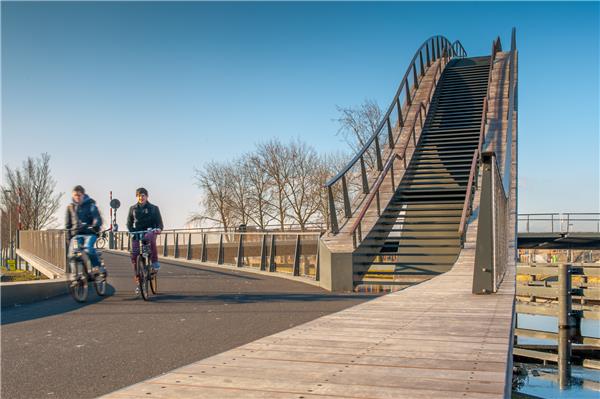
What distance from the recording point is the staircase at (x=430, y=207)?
49.1ft

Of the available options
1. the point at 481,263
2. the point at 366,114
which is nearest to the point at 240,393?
the point at 481,263

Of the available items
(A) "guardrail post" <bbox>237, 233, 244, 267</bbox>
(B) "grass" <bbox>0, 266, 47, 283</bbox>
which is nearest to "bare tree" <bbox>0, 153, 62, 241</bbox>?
(B) "grass" <bbox>0, 266, 47, 283</bbox>

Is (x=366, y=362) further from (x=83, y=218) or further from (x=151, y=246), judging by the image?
(x=83, y=218)

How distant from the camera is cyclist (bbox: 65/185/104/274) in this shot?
443 inches

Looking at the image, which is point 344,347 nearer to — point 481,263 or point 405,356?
point 405,356

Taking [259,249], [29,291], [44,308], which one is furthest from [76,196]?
[259,249]

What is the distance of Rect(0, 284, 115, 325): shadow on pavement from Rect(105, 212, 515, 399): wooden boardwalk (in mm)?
5110

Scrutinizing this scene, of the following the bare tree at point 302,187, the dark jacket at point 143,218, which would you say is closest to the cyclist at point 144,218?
the dark jacket at point 143,218

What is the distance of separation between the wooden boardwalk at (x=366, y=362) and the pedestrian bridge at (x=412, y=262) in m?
0.01

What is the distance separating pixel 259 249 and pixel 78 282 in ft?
34.7

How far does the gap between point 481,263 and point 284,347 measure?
181 inches

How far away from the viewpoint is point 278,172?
172ft

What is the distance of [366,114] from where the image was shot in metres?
41.6

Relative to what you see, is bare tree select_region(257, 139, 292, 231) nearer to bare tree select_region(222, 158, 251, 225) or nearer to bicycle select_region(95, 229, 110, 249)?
bare tree select_region(222, 158, 251, 225)
